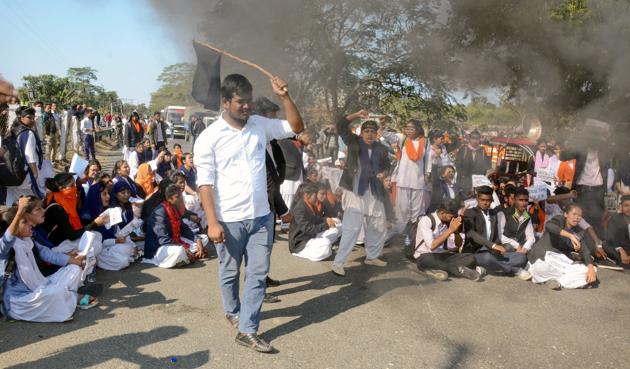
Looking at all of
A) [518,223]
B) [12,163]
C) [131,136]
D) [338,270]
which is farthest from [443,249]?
[131,136]

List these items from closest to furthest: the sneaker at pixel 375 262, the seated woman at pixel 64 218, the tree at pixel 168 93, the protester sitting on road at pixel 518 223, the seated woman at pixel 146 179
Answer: the seated woman at pixel 64 218
the sneaker at pixel 375 262
the protester sitting on road at pixel 518 223
the seated woman at pixel 146 179
the tree at pixel 168 93

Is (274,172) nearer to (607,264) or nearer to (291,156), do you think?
(291,156)

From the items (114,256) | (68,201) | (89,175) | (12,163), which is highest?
(12,163)

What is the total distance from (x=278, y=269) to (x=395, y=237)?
1.94m

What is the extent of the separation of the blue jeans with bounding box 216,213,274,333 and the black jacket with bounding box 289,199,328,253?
2.10m

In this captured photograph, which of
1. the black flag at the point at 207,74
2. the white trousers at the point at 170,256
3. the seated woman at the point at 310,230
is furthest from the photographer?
the seated woman at the point at 310,230

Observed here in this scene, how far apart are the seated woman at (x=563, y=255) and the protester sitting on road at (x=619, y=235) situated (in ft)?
1.28

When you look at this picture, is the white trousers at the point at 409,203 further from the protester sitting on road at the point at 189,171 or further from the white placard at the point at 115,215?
the white placard at the point at 115,215

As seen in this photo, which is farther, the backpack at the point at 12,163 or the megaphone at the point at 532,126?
the megaphone at the point at 532,126

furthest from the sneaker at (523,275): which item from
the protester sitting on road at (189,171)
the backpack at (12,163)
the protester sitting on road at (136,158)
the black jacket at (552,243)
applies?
the protester sitting on road at (136,158)

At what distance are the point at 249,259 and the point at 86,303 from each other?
133 cm

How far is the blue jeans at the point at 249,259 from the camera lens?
275 cm

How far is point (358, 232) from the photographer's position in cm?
428

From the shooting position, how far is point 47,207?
3.96m
